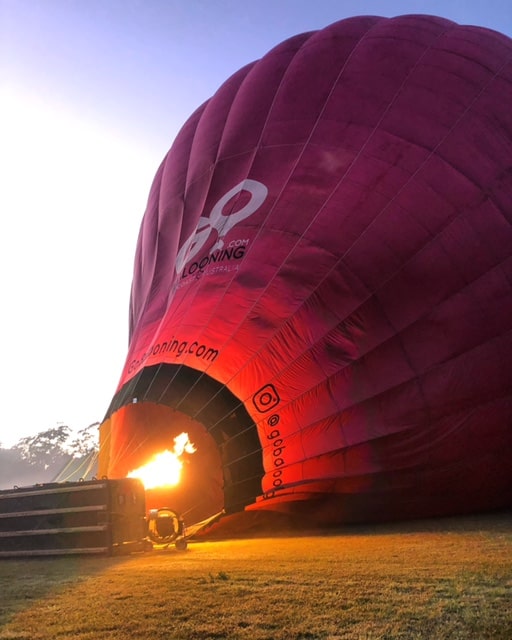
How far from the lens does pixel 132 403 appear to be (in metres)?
6.81

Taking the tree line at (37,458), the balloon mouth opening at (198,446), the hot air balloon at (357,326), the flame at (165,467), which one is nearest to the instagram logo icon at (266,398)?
the hot air balloon at (357,326)

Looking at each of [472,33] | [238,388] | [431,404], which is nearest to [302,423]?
[238,388]

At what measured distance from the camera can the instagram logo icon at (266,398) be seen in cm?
635

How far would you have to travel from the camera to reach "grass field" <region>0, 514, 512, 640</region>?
2549 mm

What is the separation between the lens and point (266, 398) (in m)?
6.36

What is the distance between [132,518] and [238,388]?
5.68 feet

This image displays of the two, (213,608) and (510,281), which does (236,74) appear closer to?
(510,281)

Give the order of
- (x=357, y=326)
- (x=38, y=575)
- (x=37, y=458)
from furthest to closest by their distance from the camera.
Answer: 1. (x=37, y=458)
2. (x=357, y=326)
3. (x=38, y=575)

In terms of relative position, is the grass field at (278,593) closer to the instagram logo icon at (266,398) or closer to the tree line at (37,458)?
the instagram logo icon at (266,398)

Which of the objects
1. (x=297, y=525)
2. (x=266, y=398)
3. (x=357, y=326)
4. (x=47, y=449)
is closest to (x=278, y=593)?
(x=266, y=398)

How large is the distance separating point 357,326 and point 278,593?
3733 millimetres

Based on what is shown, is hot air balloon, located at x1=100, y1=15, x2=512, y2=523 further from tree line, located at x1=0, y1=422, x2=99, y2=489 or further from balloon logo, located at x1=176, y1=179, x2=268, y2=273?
tree line, located at x1=0, y1=422, x2=99, y2=489

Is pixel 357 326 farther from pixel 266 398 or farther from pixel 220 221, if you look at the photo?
pixel 220 221

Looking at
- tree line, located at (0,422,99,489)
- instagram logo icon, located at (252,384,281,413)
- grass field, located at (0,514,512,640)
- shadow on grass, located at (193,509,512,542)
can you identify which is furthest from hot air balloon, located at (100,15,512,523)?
Result: tree line, located at (0,422,99,489)
